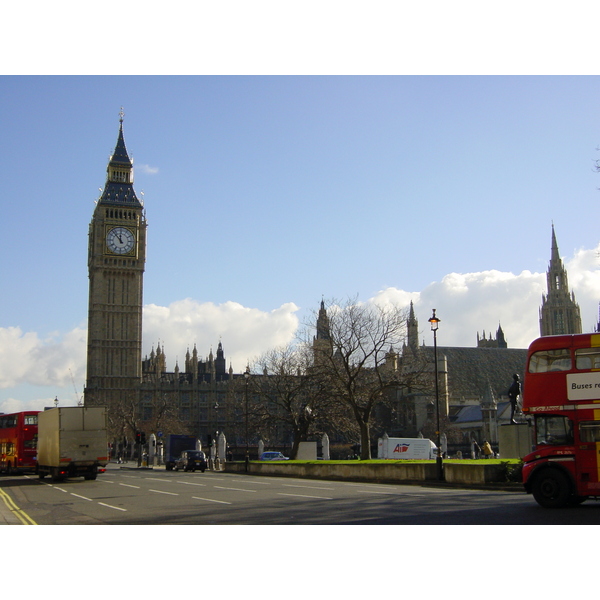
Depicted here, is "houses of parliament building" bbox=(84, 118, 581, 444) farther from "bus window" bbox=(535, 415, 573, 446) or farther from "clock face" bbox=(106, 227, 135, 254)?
"bus window" bbox=(535, 415, 573, 446)

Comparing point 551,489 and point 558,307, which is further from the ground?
point 558,307

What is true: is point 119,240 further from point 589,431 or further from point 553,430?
point 589,431

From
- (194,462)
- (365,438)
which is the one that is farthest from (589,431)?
(194,462)

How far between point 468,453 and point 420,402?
11.9 meters

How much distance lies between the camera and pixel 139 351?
127m

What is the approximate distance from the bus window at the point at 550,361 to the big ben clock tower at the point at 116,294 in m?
113

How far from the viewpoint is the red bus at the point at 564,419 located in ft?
51.3

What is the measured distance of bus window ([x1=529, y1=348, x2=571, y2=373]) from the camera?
16.1 meters

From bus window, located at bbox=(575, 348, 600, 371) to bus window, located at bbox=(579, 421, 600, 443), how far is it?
115 centimetres

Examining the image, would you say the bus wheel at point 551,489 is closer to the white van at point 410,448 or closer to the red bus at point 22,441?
the red bus at point 22,441

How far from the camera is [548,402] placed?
16156mm

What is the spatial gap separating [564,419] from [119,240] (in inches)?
4673

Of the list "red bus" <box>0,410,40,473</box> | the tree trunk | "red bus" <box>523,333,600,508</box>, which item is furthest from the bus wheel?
"red bus" <box>0,410,40,473</box>

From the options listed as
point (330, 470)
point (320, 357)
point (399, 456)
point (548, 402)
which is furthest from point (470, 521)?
point (399, 456)
